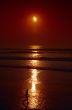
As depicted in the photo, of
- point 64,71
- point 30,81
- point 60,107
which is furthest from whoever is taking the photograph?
point 64,71

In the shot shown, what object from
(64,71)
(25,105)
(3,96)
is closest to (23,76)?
(64,71)

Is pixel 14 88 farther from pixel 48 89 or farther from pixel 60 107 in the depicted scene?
pixel 60 107

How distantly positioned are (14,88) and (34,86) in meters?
0.75

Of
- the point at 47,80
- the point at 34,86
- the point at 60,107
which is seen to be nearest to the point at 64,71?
the point at 47,80

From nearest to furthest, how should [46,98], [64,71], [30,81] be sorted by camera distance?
[46,98] < [30,81] < [64,71]

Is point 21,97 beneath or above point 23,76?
beneath

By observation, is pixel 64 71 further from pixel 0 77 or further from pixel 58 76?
pixel 0 77

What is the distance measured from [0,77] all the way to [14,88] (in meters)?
2.79

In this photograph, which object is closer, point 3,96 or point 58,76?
point 3,96

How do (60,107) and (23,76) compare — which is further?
(23,76)

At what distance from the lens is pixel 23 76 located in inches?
562

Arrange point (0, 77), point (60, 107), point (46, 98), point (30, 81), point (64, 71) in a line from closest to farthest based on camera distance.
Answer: point (60, 107) < point (46, 98) < point (30, 81) < point (0, 77) < point (64, 71)

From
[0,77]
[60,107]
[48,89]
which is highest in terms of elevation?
[0,77]

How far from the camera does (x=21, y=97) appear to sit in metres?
9.80
